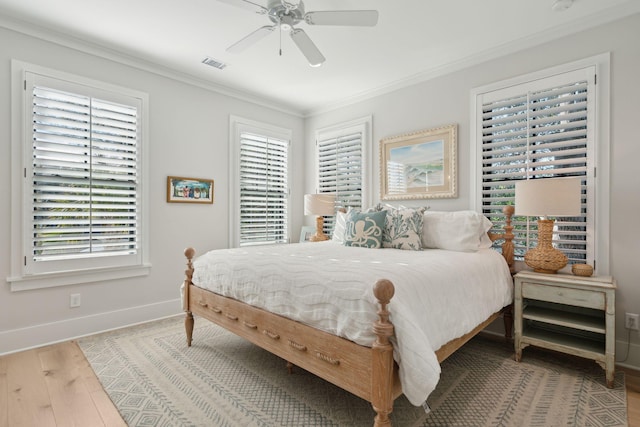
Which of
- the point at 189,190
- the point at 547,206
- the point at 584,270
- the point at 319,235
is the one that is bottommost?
the point at 584,270

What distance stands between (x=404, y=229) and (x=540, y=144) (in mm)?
1390

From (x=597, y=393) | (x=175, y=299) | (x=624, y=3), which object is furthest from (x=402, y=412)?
(x=624, y=3)

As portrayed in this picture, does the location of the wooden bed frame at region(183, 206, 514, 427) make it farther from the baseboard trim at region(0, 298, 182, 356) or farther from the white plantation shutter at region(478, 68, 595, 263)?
the baseboard trim at region(0, 298, 182, 356)

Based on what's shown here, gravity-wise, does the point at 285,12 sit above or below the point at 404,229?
above

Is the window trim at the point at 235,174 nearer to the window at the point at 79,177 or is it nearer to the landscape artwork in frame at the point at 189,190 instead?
the landscape artwork in frame at the point at 189,190

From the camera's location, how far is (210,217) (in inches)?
157

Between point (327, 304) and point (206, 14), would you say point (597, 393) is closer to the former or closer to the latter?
point (327, 304)

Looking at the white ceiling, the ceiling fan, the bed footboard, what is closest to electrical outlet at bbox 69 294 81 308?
the bed footboard

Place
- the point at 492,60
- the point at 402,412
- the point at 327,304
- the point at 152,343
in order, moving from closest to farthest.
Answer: the point at 327,304
the point at 402,412
the point at 152,343
the point at 492,60

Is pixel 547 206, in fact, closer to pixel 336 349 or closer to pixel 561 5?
pixel 561 5

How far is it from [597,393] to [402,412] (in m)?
1.31

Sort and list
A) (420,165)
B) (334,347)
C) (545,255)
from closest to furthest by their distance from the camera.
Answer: (334,347)
(545,255)
(420,165)

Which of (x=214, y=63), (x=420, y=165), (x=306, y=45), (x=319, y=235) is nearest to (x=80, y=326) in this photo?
(x=319, y=235)

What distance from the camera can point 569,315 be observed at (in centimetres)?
247
